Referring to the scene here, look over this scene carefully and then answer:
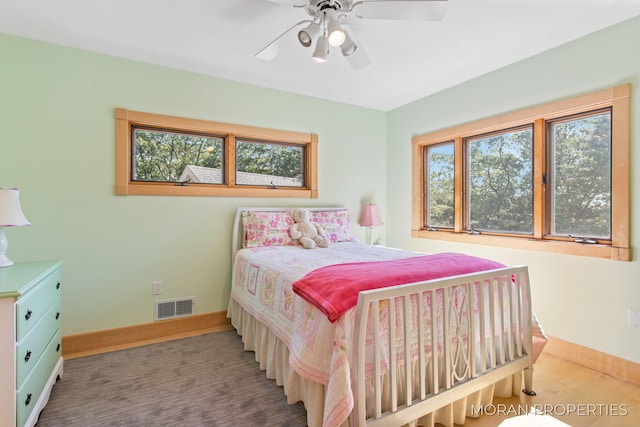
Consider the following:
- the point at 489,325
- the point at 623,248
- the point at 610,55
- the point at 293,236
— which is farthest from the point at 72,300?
the point at 610,55

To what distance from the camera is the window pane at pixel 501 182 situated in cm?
274

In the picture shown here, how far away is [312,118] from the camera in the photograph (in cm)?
354

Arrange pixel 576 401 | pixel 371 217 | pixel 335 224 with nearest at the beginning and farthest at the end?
pixel 576 401
pixel 335 224
pixel 371 217

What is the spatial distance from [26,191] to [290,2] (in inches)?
93.3

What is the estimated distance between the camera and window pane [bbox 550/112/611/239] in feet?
7.41

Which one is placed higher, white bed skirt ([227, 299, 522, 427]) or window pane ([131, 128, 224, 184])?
window pane ([131, 128, 224, 184])

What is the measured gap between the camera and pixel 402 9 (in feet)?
5.30

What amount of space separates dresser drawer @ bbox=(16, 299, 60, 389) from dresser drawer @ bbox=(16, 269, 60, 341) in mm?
37

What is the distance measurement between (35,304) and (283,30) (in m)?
2.30

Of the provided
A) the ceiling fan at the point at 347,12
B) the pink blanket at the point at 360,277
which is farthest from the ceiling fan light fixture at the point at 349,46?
the pink blanket at the point at 360,277

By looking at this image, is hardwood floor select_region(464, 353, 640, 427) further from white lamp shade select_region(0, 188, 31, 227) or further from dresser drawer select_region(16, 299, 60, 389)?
white lamp shade select_region(0, 188, 31, 227)

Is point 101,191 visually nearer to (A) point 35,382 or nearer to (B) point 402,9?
(A) point 35,382

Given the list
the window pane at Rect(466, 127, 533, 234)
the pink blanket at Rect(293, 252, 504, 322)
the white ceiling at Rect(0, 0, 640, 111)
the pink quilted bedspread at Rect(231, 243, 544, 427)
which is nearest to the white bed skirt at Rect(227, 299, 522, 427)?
the pink quilted bedspread at Rect(231, 243, 544, 427)

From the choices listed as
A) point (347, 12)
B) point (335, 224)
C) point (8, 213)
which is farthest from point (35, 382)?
point (347, 12)
